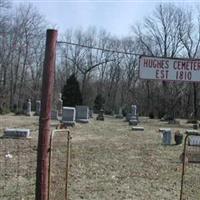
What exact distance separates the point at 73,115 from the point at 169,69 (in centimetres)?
2619

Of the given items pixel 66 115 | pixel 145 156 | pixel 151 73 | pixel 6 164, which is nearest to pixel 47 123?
pixel 151 73

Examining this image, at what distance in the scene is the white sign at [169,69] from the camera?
7.69m

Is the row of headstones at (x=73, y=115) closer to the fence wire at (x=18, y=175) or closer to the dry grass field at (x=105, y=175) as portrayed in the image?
the dry grass field at (x=105, y=175)

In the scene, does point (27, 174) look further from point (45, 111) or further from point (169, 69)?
point (169, 69)

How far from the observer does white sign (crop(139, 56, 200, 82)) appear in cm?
769

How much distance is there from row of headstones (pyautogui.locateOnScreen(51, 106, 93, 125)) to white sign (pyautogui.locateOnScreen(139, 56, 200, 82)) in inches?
1007

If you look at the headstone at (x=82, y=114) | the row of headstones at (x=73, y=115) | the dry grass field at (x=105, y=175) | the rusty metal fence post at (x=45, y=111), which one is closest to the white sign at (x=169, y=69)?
the rusty metal fence post at (x=45, y=111)

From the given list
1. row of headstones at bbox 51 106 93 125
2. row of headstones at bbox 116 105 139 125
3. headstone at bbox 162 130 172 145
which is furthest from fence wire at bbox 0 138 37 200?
row of headstones at bbox 116 105 139 125

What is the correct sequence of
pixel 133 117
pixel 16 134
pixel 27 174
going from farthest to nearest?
1. pixel 133 117
2. pixel 16 134
3. pixel 27 174

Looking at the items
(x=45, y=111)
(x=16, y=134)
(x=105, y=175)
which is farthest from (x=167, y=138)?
(x=45, y=111)

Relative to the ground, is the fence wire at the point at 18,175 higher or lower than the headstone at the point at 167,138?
lower

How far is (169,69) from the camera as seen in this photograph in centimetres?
776

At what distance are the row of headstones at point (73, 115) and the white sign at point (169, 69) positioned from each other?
25.6 m

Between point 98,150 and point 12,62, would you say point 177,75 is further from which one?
point 12,62
